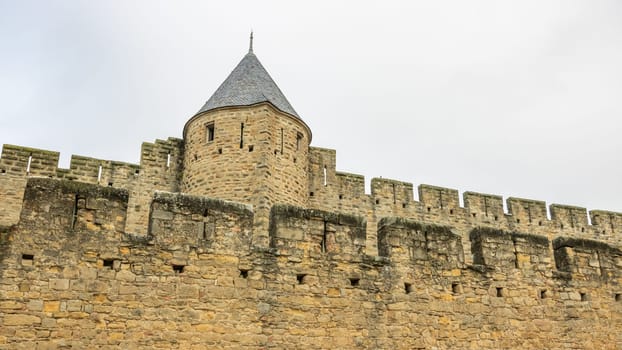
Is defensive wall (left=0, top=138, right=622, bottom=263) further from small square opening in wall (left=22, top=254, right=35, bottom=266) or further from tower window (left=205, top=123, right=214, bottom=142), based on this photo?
small square opening in wall (left=22, top=254, right=35, bottom=266)

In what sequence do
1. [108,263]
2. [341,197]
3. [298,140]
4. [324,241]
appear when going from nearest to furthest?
[108,263] < [324,241] < [298,140] < [341,197]

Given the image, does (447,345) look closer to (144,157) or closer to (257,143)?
(257,143)

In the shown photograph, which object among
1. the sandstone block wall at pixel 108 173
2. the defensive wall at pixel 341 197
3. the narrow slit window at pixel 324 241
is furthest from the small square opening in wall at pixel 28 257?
the sandstone block wall at pixel 108 173

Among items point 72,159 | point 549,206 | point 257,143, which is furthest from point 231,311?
point 549,206

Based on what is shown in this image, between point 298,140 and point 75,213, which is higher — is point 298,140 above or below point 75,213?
above

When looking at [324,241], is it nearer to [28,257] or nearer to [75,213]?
[75,213]

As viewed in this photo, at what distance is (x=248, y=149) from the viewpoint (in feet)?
57.5

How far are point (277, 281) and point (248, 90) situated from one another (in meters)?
10.9

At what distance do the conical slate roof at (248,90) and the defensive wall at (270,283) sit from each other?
9.49m

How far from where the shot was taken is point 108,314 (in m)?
7.78

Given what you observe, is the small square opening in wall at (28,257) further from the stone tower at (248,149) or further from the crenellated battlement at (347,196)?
the crenellated battlement at (347,196)

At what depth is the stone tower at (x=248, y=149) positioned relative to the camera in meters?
17.2

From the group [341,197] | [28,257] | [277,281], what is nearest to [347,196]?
[341,197]

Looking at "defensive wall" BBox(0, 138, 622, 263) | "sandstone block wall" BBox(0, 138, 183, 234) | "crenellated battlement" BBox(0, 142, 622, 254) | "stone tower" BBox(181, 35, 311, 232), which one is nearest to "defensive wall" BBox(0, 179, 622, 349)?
"stone tower" BBox(181, 35, 311, 232)
